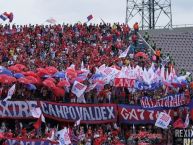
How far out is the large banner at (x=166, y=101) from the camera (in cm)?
2884

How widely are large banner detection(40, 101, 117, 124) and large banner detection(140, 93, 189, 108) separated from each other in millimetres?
1512

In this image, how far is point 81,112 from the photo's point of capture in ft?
90.1

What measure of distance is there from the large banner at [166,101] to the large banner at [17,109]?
5.40m

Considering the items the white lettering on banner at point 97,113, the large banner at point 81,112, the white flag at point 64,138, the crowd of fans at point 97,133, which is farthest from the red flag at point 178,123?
the white flag at point 64,138

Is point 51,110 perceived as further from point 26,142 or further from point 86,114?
point 26,142

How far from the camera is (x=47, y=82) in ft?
85.6

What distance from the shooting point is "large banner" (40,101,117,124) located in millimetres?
26797

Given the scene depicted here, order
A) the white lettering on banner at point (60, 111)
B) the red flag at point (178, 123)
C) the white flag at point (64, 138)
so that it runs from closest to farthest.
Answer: the white flag at point (64, 138), the white lettering on banner at point (60, 111), the red flag at point (178, 123)

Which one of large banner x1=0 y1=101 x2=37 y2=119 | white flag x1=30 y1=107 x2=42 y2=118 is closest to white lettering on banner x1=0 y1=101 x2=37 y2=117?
large banner x1=0 y1=101 x2=37 y2=119

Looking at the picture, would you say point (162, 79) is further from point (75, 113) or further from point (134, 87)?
point (75, 113)

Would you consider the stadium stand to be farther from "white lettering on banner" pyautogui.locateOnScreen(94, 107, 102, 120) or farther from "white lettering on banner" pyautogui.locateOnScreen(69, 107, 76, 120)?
"white lettering on banner" pyautogui.locateOnScreen(69, 107, 76, 120)

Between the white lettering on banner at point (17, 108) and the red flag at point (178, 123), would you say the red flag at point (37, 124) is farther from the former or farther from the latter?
the red flag at point (178, 123)

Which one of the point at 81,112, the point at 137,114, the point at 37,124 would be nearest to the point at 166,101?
the point at 137,114

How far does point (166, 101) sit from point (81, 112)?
4.11 meters
